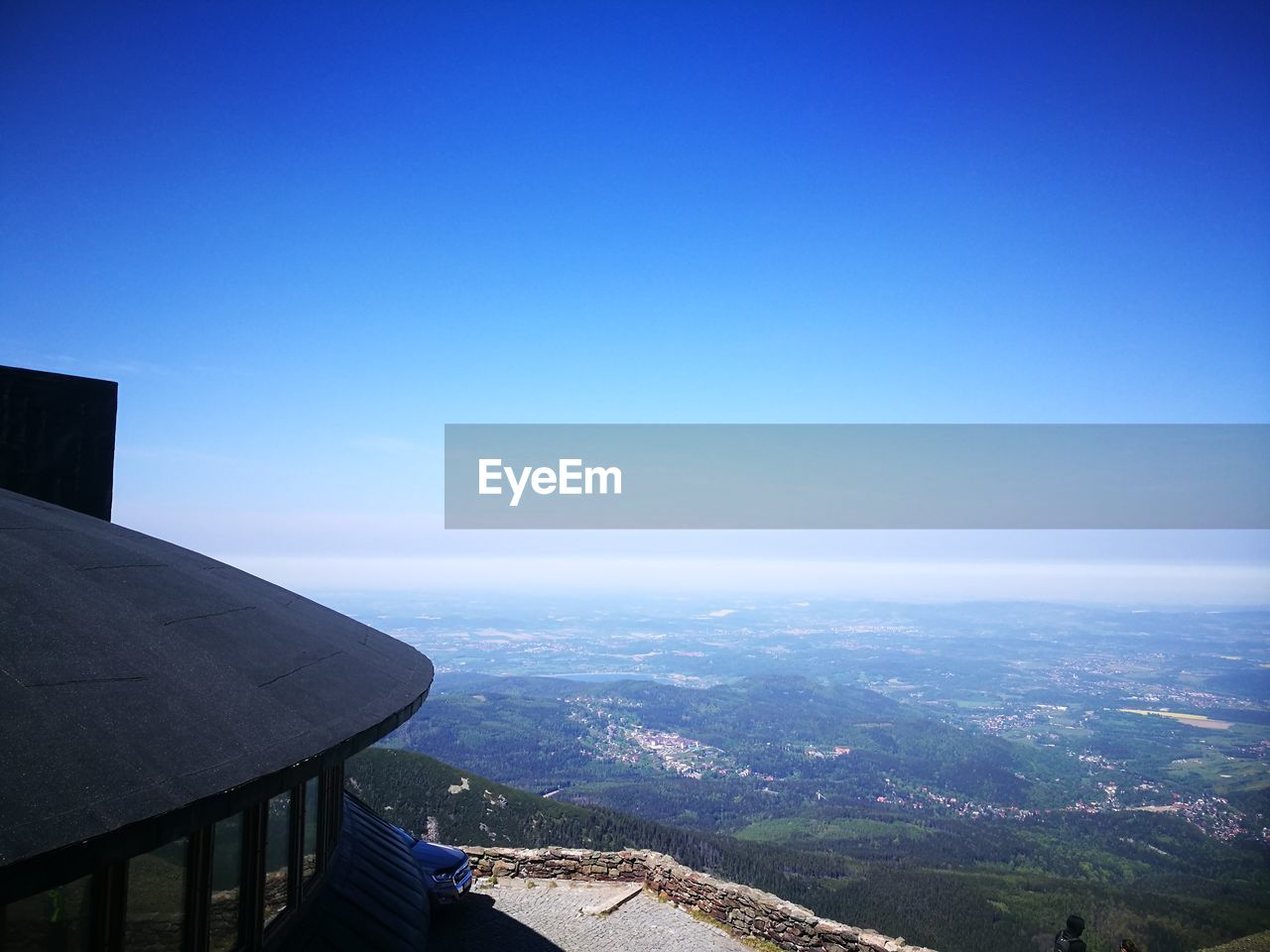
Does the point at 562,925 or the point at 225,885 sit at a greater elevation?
the point at 225,885

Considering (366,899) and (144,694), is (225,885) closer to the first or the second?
(144,694)

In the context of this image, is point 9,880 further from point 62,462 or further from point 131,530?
point 62,462

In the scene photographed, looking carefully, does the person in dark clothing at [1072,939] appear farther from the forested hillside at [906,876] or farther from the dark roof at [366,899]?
the forested hillside at [906,876]

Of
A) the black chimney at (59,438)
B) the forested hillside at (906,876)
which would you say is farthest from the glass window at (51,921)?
the forested hillside at (906,876)

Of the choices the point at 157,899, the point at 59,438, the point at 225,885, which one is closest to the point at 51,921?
the point at 157,899

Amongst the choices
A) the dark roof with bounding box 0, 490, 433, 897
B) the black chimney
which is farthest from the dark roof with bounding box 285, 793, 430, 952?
the black chimney

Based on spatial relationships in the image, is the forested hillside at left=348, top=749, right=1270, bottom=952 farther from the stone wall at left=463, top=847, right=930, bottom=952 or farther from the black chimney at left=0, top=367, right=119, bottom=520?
the black chimney at left=0, top=367, right=119, bottom=520

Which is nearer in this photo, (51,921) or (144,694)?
(51,921)
